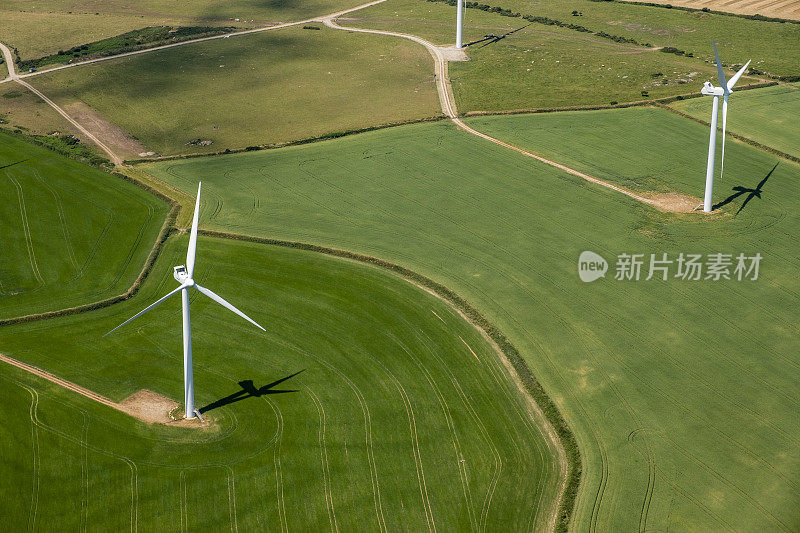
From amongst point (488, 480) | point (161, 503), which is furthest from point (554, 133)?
point (161, 503)

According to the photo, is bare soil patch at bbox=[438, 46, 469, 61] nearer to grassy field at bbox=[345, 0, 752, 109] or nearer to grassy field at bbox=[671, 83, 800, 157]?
grassy field at bbox=[345, 0, 752, 109]

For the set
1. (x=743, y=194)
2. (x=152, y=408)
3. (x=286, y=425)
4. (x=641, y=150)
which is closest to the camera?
(x=286, y=425)

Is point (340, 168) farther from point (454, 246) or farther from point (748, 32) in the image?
point (748, 32)

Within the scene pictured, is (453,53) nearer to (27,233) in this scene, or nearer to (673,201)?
(673,201)

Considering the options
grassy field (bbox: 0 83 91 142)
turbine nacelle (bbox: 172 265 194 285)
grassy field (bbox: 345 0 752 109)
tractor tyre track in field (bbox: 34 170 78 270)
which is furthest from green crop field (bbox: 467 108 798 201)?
grassy field (bbox: 0 83 91 142)

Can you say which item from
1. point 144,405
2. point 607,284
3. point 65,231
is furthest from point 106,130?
point 607,284

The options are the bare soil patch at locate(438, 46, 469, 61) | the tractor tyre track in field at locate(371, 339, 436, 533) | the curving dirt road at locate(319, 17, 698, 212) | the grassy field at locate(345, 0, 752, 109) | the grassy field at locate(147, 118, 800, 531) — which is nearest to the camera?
the tractor tyre track in field at locate(371, 339, 436, 533)
